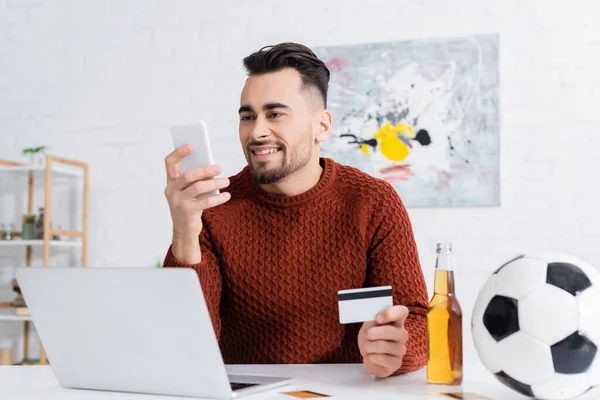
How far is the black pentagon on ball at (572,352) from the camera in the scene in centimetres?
91

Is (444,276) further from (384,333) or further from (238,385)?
(238,385)

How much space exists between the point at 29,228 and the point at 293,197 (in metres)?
2.26

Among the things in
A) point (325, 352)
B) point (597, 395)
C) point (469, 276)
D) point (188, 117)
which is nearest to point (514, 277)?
point (597, 395)

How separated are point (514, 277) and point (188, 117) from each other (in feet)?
9.36

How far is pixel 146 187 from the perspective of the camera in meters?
3.68

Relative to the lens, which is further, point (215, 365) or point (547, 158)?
point (547, 158)

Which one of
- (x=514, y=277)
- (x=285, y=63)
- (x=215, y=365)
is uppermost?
(x=285, y=63)

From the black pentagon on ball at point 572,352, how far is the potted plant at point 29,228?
3147 millimetres

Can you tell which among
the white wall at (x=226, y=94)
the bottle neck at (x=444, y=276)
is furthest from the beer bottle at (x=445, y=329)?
the white wall at (x=226, y=94)

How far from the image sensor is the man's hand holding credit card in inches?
44.8

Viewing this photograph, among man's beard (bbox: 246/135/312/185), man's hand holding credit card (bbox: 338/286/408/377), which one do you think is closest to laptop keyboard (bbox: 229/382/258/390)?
man's hand holding credit card (bbox: 338/286/408/377)

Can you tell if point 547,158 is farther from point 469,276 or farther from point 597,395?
point 597,395

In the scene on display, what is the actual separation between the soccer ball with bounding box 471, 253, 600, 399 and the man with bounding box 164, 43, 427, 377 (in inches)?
25.4

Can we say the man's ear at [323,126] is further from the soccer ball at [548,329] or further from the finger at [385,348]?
the soccer ball at [548,329]
